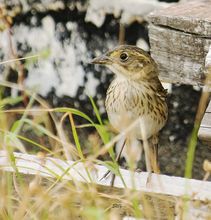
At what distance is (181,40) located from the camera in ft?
11.4

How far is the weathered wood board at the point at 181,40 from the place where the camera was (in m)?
3.42

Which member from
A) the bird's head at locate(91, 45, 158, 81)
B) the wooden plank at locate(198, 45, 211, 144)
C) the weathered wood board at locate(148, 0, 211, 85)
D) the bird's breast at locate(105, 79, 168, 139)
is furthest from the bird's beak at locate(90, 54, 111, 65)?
the wooden plank at locate(198, 45, 211, 144)

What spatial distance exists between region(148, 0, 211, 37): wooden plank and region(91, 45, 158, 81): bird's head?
0.93m

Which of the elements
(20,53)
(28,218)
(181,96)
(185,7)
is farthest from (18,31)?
(28,218)

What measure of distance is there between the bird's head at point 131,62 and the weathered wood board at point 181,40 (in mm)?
896

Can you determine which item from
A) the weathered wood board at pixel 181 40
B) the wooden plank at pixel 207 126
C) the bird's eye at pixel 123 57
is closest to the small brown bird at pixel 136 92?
the bird's eye at pixel 123 57

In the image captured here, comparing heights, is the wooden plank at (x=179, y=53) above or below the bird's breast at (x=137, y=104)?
above

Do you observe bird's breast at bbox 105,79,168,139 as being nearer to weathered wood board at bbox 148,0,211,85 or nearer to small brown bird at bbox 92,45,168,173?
small brown bird at bbox 92,45,168,173

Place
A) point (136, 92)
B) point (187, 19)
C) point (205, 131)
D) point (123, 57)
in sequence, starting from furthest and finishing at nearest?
point (136, 92) < point (123, 57) < point (187, 19) < point (205, 131)

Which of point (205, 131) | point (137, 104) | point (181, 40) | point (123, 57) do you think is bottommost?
point (137, 104)

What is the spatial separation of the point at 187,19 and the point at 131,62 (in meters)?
1.31

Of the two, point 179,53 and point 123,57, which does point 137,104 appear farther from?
point 179,53

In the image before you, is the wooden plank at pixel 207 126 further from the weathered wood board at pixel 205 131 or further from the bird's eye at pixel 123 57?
the bird's eye at pixel 123 57

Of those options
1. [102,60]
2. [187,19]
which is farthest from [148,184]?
[102,60]
